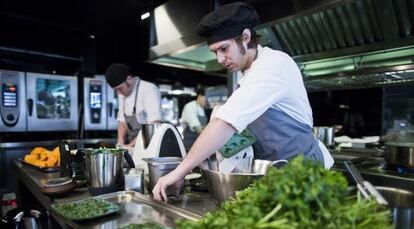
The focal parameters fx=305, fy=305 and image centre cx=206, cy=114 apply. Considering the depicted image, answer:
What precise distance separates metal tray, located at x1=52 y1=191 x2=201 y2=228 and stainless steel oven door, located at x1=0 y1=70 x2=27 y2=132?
3.43 meters

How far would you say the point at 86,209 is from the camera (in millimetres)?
1146

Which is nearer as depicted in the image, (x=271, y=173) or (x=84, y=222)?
(x=271, y=173)

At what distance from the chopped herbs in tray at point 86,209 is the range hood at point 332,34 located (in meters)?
1.81

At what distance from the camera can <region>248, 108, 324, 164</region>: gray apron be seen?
1355 mm

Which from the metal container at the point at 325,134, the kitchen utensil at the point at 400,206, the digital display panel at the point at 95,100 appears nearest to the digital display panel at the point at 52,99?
the digital display panel at the point at 95,100

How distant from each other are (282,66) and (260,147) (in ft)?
1.26

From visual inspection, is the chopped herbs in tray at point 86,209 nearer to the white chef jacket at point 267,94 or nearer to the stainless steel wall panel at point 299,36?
the white chef jacket at point 267,94

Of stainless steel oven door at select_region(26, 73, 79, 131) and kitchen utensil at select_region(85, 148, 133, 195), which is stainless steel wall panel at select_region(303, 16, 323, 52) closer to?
kitchen utensil at select_region(85, 148, 133, 195)

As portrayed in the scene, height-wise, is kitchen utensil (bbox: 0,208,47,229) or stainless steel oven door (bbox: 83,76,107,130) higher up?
stainless steel oven door (bbox: 83,76,107,130)

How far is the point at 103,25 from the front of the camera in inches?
180

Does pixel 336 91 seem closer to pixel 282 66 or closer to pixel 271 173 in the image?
pixel 282 66

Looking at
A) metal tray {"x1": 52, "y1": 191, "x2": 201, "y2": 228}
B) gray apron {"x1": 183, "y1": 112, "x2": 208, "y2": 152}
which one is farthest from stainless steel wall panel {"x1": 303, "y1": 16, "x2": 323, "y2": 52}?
gray apron {"x1": 183, "y1": 112, "x2": 208, "y2": 152}

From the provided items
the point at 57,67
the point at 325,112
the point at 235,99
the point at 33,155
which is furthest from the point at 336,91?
the point at 57,67

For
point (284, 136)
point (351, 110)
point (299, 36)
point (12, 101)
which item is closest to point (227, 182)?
point (284, 136)
